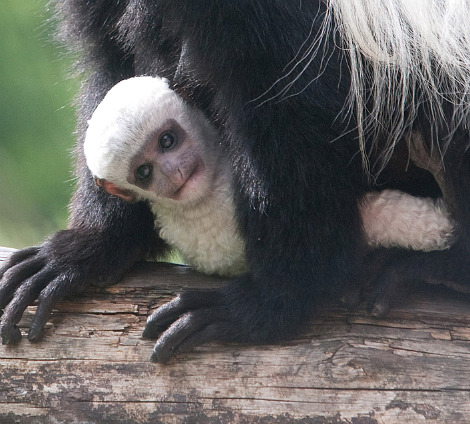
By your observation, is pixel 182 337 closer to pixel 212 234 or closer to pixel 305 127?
pixel 212 234

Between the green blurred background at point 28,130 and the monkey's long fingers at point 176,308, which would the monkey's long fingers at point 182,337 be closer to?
the monkey's long fingers at point 176,308

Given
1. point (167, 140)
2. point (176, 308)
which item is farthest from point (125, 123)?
point (176, 308)

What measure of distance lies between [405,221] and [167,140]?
0.54 meters

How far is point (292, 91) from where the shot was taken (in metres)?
1.61

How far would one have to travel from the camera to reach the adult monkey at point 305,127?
162cm

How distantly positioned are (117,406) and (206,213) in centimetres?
47

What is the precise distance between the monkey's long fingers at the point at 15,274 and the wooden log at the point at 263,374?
0.14 meters

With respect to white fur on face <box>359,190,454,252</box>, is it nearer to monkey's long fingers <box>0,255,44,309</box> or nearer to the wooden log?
the wooden log

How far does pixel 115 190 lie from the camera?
185cm

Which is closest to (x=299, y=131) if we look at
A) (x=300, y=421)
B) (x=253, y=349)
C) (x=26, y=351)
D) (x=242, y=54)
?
(x=242, y=54)

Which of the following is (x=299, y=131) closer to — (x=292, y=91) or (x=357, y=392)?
(x=292, y=91)

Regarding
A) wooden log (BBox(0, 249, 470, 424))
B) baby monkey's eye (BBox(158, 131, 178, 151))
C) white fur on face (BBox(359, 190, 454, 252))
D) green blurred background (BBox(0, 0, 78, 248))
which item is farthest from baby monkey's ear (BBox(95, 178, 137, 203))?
green blurred background (BBox(0, 0, 78, 248))

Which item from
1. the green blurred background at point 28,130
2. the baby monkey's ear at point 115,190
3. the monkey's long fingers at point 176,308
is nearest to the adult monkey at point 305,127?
the monkey's long fingers at point 176,308

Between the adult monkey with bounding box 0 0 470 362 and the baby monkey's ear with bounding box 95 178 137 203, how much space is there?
0.92 feet
